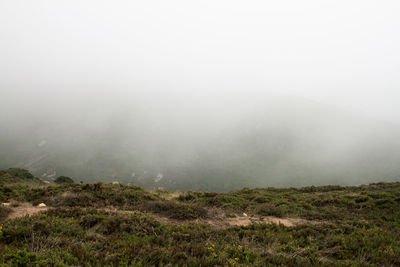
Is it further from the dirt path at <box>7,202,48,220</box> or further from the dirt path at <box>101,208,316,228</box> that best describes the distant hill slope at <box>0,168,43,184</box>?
the dirt path at <box>101,208,316,228</box>

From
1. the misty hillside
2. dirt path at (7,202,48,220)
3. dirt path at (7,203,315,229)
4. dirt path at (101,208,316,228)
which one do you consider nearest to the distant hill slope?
dirt path at (7,202,48,220)

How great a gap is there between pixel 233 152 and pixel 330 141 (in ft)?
197

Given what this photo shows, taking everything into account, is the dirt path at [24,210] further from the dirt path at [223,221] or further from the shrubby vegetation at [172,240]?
the dirt path at [223,221]

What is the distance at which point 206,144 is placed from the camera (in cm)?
12175

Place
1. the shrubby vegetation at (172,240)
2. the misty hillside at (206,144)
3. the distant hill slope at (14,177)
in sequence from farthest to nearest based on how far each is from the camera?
the misty hillside at (206,144)
the distant hill slope at (14,177)
the shrubby vegetation at (172,240)

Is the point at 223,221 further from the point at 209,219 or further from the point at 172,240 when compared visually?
the point at 172,240

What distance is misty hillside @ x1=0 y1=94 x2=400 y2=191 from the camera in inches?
3455

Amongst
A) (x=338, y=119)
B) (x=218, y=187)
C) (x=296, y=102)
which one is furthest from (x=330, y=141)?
(x=218, y=187)

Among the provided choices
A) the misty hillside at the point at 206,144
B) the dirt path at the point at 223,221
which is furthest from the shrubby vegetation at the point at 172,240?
the misty hillside at the point at 206,144

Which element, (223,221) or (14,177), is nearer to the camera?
(223,221)

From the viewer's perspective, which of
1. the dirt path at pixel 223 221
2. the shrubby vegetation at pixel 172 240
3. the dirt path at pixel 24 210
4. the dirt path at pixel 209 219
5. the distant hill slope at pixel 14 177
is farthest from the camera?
the distant hill slope at pixel 14 177

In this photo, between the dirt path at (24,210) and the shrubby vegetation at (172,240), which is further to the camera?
the dirt path at (24,210)

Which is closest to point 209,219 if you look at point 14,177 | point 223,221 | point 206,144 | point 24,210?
point 223,221

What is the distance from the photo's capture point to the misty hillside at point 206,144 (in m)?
87.8
